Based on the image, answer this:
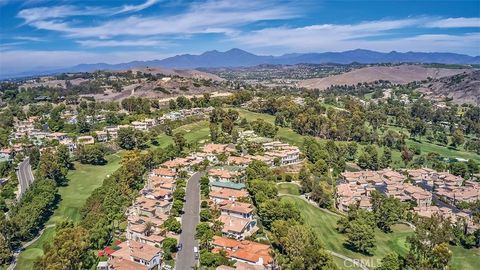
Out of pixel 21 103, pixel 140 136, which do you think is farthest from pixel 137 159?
pixel 21 103

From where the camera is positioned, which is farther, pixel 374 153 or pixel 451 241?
pixel 374 153

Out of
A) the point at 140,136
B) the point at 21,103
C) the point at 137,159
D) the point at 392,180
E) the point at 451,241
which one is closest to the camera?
the point at 451,241

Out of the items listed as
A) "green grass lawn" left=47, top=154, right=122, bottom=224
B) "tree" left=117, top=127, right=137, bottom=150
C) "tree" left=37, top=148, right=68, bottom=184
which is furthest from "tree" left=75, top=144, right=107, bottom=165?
"tree" left=117, top=127, right=137, bottom=150

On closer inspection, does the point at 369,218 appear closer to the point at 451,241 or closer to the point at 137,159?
the point at 451,241

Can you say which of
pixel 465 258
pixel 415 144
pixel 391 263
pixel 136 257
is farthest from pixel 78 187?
pixel 415 144

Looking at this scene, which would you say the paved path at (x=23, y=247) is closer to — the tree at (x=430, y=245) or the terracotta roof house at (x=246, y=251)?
the terracotta roof house at (x=246, y=251)

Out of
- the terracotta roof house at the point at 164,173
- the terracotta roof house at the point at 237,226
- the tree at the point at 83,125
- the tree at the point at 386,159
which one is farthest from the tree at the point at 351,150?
the tree at the point at 83,125
